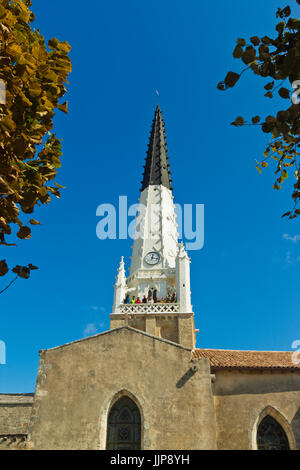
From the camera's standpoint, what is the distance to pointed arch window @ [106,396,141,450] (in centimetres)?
1345

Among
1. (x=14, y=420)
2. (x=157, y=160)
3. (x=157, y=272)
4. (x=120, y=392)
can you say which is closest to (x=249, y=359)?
(x=120, y=392)

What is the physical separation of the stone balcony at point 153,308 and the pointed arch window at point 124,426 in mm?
9686

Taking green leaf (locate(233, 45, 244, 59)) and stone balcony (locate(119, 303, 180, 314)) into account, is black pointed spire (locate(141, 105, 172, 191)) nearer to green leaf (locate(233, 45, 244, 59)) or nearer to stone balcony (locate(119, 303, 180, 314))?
stone balcony (locate(119, 303, 180, 314))

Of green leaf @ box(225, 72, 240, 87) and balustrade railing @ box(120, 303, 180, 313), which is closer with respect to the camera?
green leaf @ box(225, 72, 240, 87)

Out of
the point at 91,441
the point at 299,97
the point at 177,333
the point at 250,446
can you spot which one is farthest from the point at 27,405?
the point at 299,97

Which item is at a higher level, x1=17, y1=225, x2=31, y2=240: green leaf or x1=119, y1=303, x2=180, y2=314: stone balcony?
x1=119, y1=303, x2=180, y2=314: stone balcony

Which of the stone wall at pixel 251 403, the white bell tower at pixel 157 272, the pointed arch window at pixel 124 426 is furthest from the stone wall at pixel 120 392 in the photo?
the white bell tower at pixel 157 272

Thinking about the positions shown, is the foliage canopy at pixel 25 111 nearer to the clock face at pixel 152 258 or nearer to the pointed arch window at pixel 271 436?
the pointed arch window at pixel 271 436

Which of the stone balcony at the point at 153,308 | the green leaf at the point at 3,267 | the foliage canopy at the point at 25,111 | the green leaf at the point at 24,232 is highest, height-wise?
the stone balcony at the point at 153,308

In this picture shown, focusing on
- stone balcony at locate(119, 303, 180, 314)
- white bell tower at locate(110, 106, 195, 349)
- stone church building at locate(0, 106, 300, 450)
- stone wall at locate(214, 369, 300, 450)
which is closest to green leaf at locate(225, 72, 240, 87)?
stone church building at locate(0, 106, 300, 450)

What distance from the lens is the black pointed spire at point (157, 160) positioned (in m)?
34.8

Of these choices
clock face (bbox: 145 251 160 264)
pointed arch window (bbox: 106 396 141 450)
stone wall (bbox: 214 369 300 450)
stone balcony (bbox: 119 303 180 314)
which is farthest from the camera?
clock face (bbox: 145 251 160 264)

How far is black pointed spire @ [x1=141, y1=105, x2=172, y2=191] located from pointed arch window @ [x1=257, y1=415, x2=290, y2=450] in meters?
23.6

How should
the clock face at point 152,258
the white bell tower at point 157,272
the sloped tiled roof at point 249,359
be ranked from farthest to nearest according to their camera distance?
the clock face at point 152,258, the white bell tower at point 157,272, the sloped tiled roof at point 249,359
